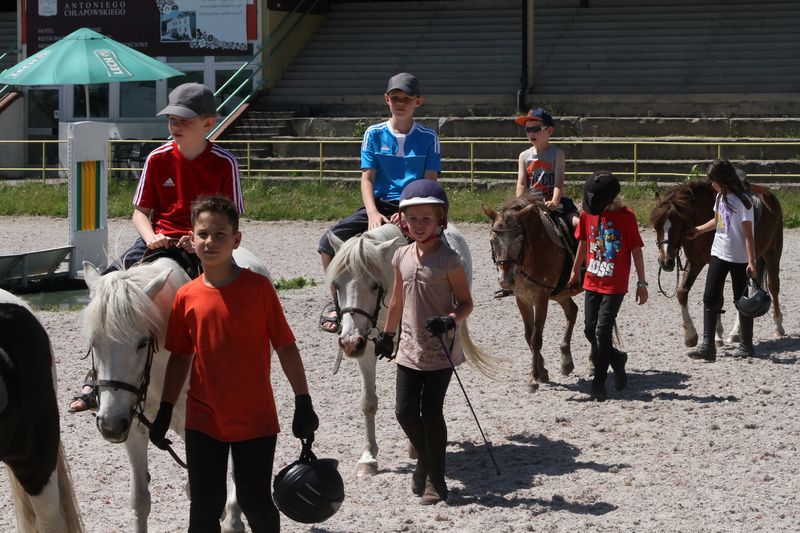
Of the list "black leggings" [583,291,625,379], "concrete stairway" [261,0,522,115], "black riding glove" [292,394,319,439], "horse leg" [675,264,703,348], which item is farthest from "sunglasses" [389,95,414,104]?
"concrete stairway" [261,0,522,115]

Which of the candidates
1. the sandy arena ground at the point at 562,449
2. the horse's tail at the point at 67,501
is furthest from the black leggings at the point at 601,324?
the horse's tail at the point at 67,501

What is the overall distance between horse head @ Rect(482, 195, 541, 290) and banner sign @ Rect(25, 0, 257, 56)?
2195 cm

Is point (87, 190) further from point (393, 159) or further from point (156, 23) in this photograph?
point (156, 23)

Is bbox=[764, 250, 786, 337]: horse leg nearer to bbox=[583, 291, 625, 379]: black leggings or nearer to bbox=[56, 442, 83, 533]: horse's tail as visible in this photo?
bbox=[583, 291, 625, 379]: black leggings

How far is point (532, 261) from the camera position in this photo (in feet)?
29.2

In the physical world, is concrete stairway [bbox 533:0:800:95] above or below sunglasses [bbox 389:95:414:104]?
above

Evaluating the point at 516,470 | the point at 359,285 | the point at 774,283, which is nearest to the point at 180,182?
the point at 359,285

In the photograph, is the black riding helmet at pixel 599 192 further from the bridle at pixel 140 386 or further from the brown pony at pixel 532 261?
the bridle at pixel 140 386

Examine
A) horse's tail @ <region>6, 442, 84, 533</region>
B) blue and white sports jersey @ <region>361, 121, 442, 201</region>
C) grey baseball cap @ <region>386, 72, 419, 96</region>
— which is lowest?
horse's tail @ <region>6, 442, 84, 533</region>

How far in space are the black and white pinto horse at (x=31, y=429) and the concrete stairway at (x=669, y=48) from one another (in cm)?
2237

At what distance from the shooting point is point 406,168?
23.5 ft

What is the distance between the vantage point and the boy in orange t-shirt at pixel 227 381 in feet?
14.8

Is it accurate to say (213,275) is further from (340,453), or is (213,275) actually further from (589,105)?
(589,105)

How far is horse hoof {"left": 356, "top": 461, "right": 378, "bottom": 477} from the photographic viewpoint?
21.3 feet
